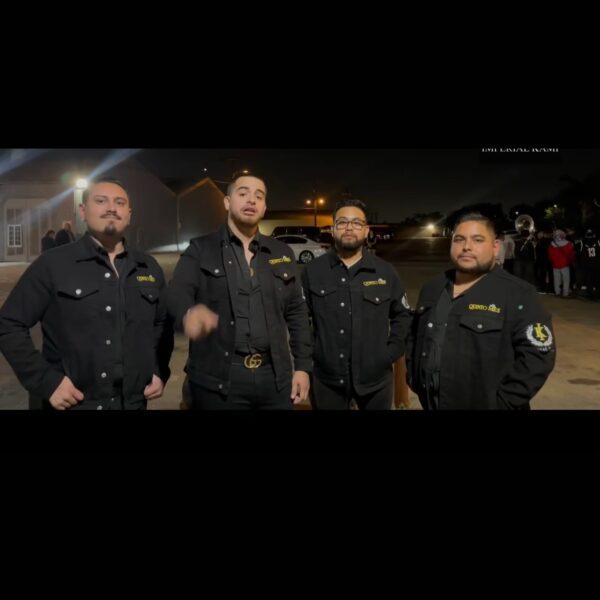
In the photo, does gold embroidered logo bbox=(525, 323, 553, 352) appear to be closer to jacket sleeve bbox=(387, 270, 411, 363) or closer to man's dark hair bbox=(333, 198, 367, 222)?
jacket sleeve bbox=(387, 270, 411, 363)

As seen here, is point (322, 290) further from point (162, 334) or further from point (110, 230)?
point (110, 230)

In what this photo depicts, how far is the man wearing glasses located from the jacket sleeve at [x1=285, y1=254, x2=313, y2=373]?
A: 0.21m

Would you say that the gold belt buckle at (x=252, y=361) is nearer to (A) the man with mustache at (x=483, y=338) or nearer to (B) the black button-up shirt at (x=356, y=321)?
(B) the black button-up shirt at (x=356, y=321)

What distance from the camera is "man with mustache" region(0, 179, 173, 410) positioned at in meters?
2.80

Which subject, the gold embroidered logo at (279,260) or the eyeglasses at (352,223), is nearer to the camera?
the gold embroidered logo at (279,260)

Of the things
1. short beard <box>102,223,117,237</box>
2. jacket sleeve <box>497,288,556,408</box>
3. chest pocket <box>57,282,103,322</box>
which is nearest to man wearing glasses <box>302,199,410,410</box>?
jacket sleeve <box>497,288,556,408</box>

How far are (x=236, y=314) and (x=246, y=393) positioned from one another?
0.41m

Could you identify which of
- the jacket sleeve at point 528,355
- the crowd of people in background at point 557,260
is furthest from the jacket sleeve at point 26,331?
the crowd of people in background at point 557,260

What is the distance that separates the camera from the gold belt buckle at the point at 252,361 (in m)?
2.96

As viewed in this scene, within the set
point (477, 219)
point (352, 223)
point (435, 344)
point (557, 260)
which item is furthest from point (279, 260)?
point (557, 260)

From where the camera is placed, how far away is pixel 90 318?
2.86 metres

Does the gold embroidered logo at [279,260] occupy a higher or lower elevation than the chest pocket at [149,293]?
higher

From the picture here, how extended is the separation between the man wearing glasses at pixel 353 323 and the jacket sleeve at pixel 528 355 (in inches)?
31.1

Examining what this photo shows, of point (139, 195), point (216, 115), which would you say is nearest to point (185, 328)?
Result: point (216, 115)
